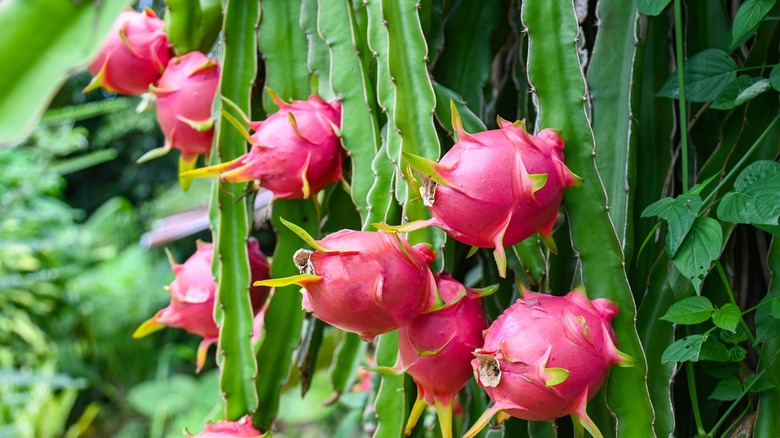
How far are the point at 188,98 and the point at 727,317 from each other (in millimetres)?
517

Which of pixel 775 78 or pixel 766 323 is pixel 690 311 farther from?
pixel 775 78

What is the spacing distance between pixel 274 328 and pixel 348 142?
7.7 inches

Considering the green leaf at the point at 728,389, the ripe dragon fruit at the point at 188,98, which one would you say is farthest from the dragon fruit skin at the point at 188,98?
the green leaf at the point at 728,389

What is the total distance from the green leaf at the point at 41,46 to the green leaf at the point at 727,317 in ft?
1.36

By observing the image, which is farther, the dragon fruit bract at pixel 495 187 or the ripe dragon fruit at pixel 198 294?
the ripe dragon fruit at pixel 198 294

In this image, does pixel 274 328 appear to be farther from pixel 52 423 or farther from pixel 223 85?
pixel 52 423

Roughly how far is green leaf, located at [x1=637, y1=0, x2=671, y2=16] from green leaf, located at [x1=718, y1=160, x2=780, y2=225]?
0.43ft

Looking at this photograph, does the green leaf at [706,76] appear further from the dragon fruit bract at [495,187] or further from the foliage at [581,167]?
the dragon fruit bract at [495,187]

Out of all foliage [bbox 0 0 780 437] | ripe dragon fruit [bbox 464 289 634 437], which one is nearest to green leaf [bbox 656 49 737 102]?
foliage [bbox 0 0 780 437]

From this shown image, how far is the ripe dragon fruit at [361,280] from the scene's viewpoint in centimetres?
46

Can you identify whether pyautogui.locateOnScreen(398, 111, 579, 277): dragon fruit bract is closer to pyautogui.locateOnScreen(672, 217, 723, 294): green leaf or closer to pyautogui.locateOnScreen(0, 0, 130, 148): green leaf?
pyautogui.locateOnScreen(672, 217, 723, 294): green leaf

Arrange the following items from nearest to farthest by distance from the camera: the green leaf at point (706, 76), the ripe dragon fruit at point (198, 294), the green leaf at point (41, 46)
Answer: the green leaf at point (41, 46) < the green leaf at point (706, 76) < the ripe dragon fruit at point (198, 294)

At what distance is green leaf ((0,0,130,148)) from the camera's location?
30 cm

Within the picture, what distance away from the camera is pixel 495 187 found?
1.56 feet
